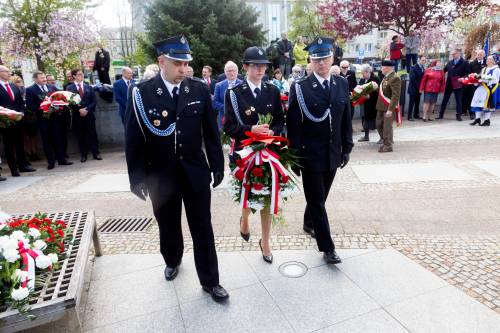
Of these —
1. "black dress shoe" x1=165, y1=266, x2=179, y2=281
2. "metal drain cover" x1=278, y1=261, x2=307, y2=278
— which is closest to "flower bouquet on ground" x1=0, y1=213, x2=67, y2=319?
"black dress shoe" x1=165, y1=266, x2=179, y2=281

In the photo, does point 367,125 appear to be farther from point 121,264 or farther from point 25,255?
point 25,255

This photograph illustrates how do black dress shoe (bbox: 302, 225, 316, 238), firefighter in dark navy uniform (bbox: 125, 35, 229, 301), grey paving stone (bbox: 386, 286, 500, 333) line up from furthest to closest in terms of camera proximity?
black dress shoe (bbox: 302, 225, 316, 238), firefighter in dark navy uniform (bbox: 125, 35, 229, 301), grey paving stone (bbox: 386, 286, 500, 333)

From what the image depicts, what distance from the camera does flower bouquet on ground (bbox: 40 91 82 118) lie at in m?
8.53

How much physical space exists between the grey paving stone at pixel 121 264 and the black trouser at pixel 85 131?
6.26 m

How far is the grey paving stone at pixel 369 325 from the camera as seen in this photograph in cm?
267

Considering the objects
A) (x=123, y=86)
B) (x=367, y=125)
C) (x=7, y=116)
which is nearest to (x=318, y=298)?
(x=367, y=125)

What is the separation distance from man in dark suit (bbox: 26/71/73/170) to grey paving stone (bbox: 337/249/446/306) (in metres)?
7.91

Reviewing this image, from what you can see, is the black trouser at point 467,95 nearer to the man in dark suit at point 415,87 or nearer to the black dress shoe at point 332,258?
the man in dark suit at point 415,87

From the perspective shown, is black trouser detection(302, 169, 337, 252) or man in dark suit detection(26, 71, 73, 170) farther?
man in dark suit detection(26, 71, 73, 170)

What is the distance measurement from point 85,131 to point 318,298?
8333 millimetres

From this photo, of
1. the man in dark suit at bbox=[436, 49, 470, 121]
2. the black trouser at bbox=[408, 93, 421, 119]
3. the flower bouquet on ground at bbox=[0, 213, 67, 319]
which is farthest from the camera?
the black trouser at bbox=[408, 93, 421, 119]

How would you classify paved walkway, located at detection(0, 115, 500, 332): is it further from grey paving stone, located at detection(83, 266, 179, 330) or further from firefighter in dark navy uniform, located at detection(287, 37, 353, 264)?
firefighter in dark navy uniform, located at detection(287, 37, 353, 264)

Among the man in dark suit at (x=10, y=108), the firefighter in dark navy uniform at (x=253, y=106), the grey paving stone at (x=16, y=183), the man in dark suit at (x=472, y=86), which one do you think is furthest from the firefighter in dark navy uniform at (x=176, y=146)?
the man in dark suit at (x=472, y=86)

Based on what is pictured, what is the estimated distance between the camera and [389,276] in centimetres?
337
